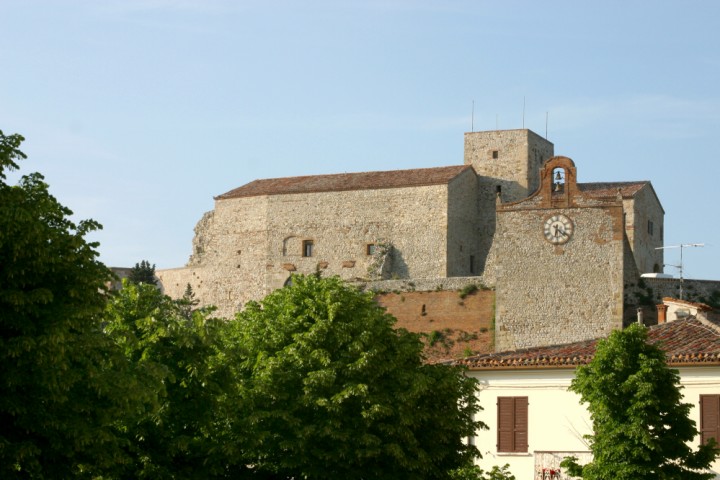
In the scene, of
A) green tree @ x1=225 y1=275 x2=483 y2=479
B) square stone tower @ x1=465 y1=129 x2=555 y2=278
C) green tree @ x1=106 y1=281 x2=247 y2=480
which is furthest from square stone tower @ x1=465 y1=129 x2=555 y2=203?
green tree @ x1=106 y1=281 x2=247 y2=480

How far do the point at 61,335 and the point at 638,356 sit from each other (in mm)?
13655

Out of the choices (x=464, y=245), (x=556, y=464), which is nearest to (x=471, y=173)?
(x=464, y=245)

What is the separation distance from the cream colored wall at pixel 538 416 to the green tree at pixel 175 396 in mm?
9331

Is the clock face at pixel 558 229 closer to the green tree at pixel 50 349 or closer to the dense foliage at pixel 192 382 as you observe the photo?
the dense foliage at pixel 192 382

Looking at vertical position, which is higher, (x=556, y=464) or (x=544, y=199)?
(x=544, y=199)

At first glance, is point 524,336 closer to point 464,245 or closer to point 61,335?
point 464,245

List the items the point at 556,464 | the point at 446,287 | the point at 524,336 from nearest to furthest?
the point at 556,464, the point at 524,336, the point at 446,287

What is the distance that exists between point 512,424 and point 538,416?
2.53 feet

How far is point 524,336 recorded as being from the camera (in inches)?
2554

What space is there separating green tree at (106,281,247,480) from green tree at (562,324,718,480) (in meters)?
7.86

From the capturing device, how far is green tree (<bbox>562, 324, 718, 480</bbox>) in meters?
28.9

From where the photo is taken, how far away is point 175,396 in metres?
28.7

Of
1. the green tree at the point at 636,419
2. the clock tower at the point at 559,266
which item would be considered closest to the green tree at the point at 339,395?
the green tree at the point at 636,419

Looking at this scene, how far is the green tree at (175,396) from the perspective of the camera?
2806cm
